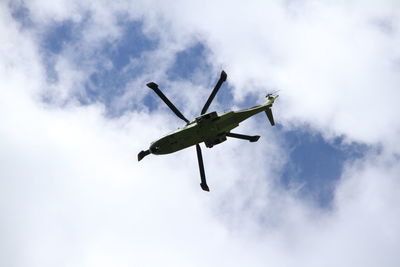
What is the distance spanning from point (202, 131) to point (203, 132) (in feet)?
0.40

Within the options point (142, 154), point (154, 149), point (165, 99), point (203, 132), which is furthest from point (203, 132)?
point (142, 154)

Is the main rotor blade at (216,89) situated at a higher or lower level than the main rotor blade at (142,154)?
higher

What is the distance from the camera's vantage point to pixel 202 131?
26.6 metres

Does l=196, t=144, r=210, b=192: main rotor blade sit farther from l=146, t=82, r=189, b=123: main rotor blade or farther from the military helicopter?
l=146, t=82, r=189, b=123: main rotor blade

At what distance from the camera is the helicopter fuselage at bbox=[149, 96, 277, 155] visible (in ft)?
86.9

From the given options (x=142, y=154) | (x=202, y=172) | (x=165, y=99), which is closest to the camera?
(x=165, y=99)

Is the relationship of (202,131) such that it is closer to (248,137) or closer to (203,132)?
(203,132)

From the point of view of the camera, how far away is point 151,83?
84.0 feet

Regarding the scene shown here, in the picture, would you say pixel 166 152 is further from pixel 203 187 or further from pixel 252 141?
pixel 252 141

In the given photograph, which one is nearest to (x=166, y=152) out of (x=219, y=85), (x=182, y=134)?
(x=182, y=134)

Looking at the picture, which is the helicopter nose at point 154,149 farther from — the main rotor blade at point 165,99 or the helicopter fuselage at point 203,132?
the main rotor blade at point 165,99

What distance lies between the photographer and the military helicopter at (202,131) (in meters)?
26.4

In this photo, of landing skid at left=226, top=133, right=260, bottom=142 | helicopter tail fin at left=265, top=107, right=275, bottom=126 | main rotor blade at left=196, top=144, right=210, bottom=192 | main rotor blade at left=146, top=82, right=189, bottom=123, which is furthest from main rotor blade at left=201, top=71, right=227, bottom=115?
helicopter tail fin at left=265, top=107, right=275, bottom=126

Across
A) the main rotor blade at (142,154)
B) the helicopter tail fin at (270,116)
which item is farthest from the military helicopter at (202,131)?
the helicopter tail fin at (270,116)
